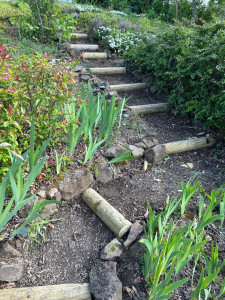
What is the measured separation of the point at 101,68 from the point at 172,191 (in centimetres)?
303

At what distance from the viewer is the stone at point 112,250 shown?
6.58 ft

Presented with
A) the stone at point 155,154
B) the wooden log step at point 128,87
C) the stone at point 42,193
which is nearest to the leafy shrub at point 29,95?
the stone at point 42,193

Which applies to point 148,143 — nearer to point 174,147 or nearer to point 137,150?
point 137,150

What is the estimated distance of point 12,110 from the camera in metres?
2.09

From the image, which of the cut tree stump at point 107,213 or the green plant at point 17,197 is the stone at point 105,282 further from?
the green plant at point 17,197

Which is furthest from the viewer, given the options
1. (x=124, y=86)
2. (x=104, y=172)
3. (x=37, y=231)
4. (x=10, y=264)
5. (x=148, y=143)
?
(x=124, y=86)

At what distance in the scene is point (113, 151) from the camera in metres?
2.84

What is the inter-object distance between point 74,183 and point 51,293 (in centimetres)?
97

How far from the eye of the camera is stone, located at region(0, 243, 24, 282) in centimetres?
182

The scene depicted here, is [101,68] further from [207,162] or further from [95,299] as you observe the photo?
[95,299]

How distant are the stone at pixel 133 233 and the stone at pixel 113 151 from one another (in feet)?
2.90

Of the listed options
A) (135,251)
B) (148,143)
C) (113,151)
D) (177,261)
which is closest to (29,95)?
(113,151)

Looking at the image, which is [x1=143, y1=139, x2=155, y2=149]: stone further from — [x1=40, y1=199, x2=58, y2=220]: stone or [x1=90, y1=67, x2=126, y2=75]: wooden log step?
[x1=90, y1=67, x2=126, y2=75]: wooden log step

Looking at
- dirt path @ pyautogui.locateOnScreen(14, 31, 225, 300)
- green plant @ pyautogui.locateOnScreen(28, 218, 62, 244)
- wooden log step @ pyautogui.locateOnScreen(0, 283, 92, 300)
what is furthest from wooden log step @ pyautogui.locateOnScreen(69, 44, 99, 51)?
wooden log step @ pyautogui.locateOnScreen(0, 283, 92, 300)
